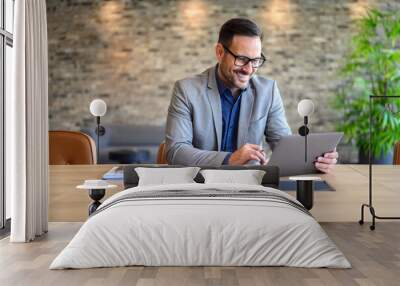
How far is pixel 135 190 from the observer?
13.8 ft

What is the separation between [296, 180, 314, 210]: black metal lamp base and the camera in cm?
443

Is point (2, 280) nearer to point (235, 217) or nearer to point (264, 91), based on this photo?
point (235, 217)

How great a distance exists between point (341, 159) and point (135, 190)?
6041mm

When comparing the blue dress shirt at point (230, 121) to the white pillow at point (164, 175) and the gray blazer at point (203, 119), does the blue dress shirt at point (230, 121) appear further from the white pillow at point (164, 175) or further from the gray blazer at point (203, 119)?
the white pillow at point (164, 175)

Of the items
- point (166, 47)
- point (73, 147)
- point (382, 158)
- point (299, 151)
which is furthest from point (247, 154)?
point (166, 47)

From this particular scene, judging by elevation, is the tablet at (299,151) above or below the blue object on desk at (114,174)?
above

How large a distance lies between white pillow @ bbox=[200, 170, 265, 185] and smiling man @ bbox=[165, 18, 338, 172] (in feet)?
0.39

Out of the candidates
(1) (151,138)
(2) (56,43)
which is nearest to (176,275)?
(1) (151,138)

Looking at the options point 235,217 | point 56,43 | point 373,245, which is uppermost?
point 56,43

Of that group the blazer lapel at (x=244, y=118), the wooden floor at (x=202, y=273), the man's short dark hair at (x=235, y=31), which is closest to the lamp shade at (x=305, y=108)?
the blazer lapel at (x=244, y=118)

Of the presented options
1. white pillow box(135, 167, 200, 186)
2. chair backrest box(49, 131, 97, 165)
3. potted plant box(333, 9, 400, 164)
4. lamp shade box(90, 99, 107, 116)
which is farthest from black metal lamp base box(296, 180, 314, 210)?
potted plant box(333, 9, 400, 164)

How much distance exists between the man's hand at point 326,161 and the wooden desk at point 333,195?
0.14 m

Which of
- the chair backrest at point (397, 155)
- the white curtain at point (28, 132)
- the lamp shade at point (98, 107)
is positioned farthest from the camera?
the chair backrest at point (397, 155)

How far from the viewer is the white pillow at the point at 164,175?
15.7 ft
